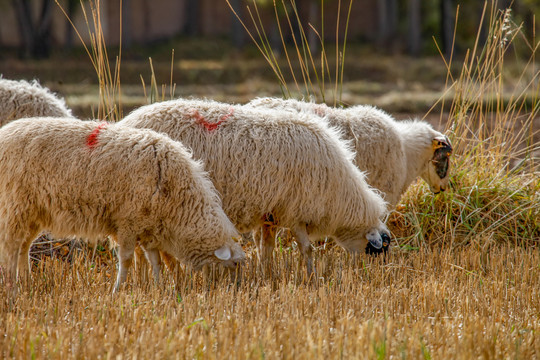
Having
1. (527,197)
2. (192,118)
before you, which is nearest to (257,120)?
(192,118)

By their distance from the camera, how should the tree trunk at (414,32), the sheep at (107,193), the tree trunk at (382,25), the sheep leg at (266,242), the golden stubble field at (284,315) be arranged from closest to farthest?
the golden stubble field at (284,315), the sheep at (107,193), the sheep leg at (266,242), the tree trunk at (414,32), the tree trunk at (382,25)

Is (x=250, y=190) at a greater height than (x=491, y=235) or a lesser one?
greater

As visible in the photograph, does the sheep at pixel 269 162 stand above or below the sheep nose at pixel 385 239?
above

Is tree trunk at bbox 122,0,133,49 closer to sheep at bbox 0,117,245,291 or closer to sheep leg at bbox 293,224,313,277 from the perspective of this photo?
sheep leg at bbox 293,224,313,277

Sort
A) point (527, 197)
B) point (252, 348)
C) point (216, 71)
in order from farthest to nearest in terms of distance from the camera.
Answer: point (216, 71)
point (527, 197)
point (252, 348)

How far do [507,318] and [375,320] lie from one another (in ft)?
2.62

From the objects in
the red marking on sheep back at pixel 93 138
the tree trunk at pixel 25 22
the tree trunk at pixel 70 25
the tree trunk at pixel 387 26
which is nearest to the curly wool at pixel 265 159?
the red marking on sheep back at pixel 93 138

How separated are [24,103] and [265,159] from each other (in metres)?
2.58

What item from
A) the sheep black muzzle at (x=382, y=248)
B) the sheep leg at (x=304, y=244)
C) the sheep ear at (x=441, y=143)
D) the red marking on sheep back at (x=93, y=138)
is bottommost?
the sheep black muzzle at (x=382, y=248)

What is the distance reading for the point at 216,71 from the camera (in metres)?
20.6

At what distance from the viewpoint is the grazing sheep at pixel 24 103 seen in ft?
20.2

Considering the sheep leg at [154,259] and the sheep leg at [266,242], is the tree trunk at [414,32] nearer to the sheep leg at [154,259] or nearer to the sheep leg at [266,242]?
the sheep leg at [266,242]

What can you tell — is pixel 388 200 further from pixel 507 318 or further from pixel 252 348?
pixel 252 348

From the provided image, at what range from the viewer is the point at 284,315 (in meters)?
3.64
